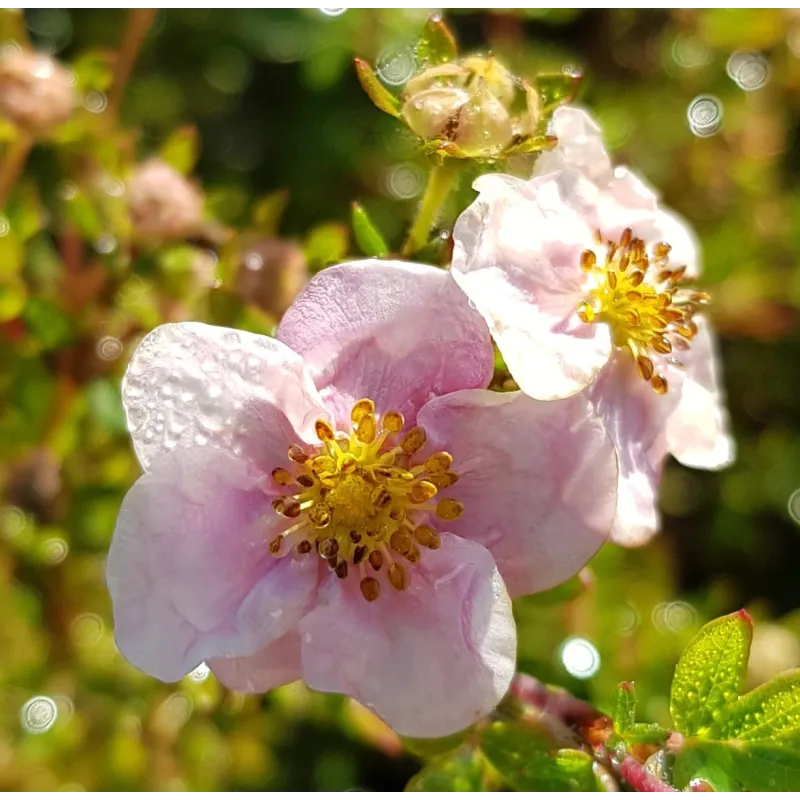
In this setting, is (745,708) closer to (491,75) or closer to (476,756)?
(476,756)

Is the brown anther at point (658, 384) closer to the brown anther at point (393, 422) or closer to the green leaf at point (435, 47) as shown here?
the brown anther at point (393, 422)

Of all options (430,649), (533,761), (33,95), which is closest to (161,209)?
(33,95)

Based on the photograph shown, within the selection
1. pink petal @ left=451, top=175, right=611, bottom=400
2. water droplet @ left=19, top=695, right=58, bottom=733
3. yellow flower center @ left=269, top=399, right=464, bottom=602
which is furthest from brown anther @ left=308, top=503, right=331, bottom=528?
water droplet @ left=19, top=695, right=58, bottom=733

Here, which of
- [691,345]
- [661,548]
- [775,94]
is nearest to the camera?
[691,345]

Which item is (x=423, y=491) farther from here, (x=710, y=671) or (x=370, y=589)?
(x=710, y=671)

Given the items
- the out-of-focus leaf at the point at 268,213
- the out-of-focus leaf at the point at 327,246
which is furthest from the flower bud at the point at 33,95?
the out-of-focus leaf at the point at 327,246


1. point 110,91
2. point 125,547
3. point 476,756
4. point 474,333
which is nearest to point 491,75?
point 474,333

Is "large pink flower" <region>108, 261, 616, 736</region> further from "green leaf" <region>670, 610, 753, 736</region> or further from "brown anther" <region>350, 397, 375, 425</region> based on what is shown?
"green leaf" <region>670, 610, 753, 736</region>
